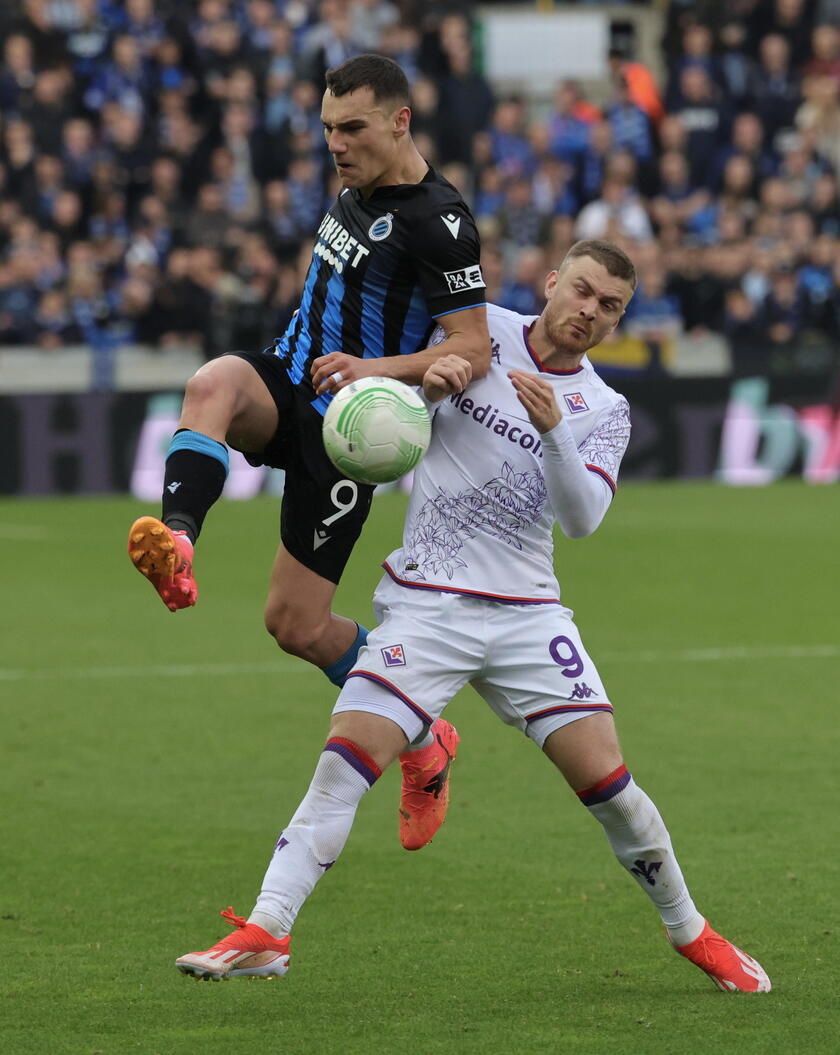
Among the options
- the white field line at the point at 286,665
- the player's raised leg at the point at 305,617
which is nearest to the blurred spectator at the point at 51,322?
the white field line at the point at 286,665

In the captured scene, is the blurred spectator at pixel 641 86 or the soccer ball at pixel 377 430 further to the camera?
the blurred spectator at pixel 641 86

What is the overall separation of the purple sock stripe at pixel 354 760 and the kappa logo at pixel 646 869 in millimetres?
809

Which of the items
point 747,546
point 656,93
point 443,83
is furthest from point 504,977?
point 656,93

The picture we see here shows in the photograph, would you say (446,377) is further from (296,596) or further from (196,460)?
(296,596)

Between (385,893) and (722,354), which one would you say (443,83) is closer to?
(722,354)

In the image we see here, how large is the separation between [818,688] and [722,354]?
10.9 metres

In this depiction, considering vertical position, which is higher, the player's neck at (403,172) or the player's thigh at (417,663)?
the player's neck at (403,172)

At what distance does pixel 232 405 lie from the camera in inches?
226

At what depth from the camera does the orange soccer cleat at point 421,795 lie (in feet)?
19.6

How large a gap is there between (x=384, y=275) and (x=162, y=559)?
1395 millimetres

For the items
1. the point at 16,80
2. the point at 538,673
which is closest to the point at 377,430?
the point at 538,673

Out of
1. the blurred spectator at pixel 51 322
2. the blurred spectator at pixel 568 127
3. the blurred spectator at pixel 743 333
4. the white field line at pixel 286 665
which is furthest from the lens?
the blurred spectator at pixel 568 127

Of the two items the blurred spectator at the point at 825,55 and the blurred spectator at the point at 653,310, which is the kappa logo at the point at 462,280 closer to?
the blurred spectator at the point at 653,310

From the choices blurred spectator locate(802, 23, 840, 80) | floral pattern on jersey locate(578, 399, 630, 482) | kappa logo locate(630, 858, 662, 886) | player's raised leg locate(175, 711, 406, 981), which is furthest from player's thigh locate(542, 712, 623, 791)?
blurred spectator locate(802, 23, 840, 80)
